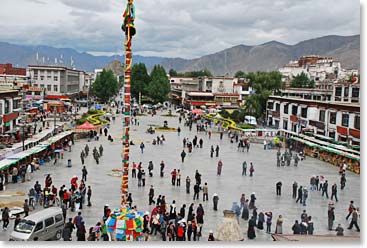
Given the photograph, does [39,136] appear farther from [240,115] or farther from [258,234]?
[240,115]

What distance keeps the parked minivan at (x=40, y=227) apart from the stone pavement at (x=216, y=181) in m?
1.35

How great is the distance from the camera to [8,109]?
4181 centimetres

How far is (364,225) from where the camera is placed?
15.2m

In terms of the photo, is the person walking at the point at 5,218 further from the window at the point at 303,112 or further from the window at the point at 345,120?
the window at the point at 303,112

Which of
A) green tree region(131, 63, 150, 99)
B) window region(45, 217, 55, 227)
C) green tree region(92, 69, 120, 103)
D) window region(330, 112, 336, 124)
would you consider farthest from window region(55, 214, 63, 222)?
green tree region(131, 63, 150, 99)

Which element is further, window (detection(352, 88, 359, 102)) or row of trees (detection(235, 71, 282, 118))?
row of trees (detection(235, 71, 282, 118))

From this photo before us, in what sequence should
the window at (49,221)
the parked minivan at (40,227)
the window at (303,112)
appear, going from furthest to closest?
the window at (303,112) → the window at (49,221) → the parked minivan at (40,227)

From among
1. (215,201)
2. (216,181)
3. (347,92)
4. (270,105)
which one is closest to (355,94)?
(347,92)

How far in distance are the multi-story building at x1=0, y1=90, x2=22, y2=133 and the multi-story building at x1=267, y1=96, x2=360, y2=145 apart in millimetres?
31268

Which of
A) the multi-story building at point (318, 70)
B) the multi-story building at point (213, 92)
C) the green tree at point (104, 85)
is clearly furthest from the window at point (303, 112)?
the multi-story building at point (318, 70)

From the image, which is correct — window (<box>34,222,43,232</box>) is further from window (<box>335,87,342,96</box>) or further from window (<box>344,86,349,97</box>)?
window (<box>335,87,342,96</box>)

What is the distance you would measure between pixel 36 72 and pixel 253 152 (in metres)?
67.1

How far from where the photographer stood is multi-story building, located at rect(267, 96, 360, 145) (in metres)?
40.8

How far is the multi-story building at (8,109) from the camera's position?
3975 centimetres
